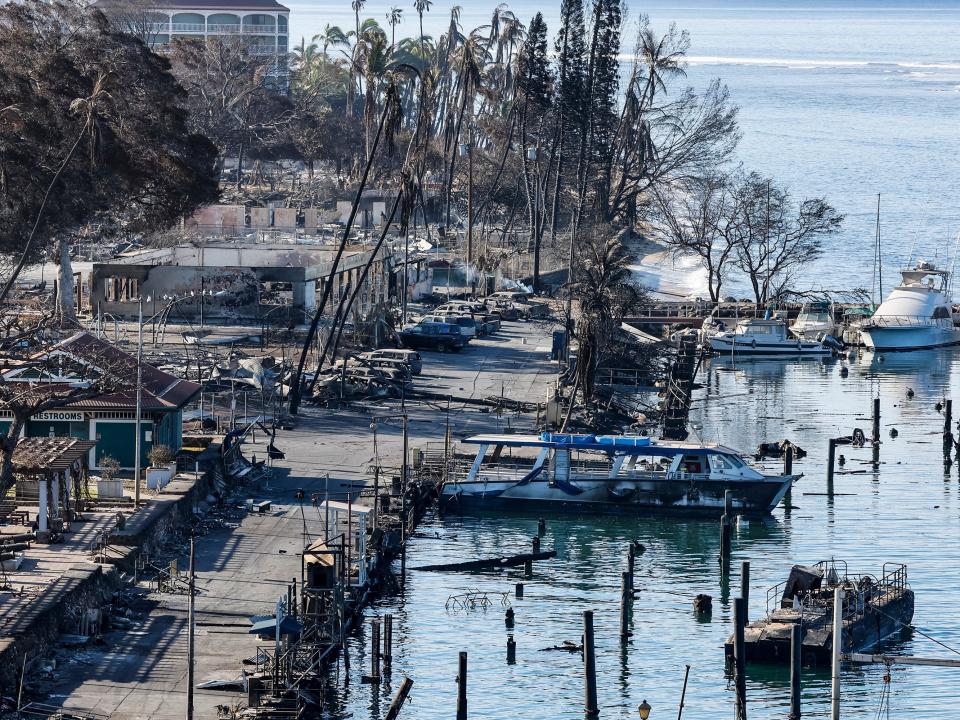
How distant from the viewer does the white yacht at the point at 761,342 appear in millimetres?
111750

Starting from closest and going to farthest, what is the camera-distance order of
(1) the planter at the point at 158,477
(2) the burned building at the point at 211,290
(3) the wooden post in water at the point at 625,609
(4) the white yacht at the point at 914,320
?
(3) the wooden post in water at the point at 625,609
(1) the planter at the point at 158,477
(2) the burned building at the point at 211,290
(4) the white yacht at the point at 914,320

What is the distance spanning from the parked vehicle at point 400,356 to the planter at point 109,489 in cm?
2861

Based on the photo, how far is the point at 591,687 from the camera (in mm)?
43875

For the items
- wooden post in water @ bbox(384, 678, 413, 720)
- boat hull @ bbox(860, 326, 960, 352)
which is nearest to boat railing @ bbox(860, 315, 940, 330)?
boat hull @ bbox(860, 326, 960, 352)

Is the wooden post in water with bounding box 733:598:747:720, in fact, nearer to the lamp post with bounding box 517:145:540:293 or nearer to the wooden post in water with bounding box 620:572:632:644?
the wooden post in water with bounding box 620:572:632:644

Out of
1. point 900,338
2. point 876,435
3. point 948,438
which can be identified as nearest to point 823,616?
point 948,438

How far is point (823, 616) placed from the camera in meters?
50.3

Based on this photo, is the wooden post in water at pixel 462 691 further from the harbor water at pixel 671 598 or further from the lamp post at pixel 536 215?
the lamp post at pixel 536 215

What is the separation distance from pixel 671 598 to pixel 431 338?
4180 centimetres

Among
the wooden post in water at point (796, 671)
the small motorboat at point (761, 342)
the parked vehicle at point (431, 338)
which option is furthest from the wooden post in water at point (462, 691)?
the small motorboat at point (761, 342)

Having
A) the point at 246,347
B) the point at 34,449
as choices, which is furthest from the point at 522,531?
the point at 246,347

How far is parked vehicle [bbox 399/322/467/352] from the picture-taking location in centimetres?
9644

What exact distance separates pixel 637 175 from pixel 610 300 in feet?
164

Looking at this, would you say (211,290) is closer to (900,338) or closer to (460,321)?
(460,321)
